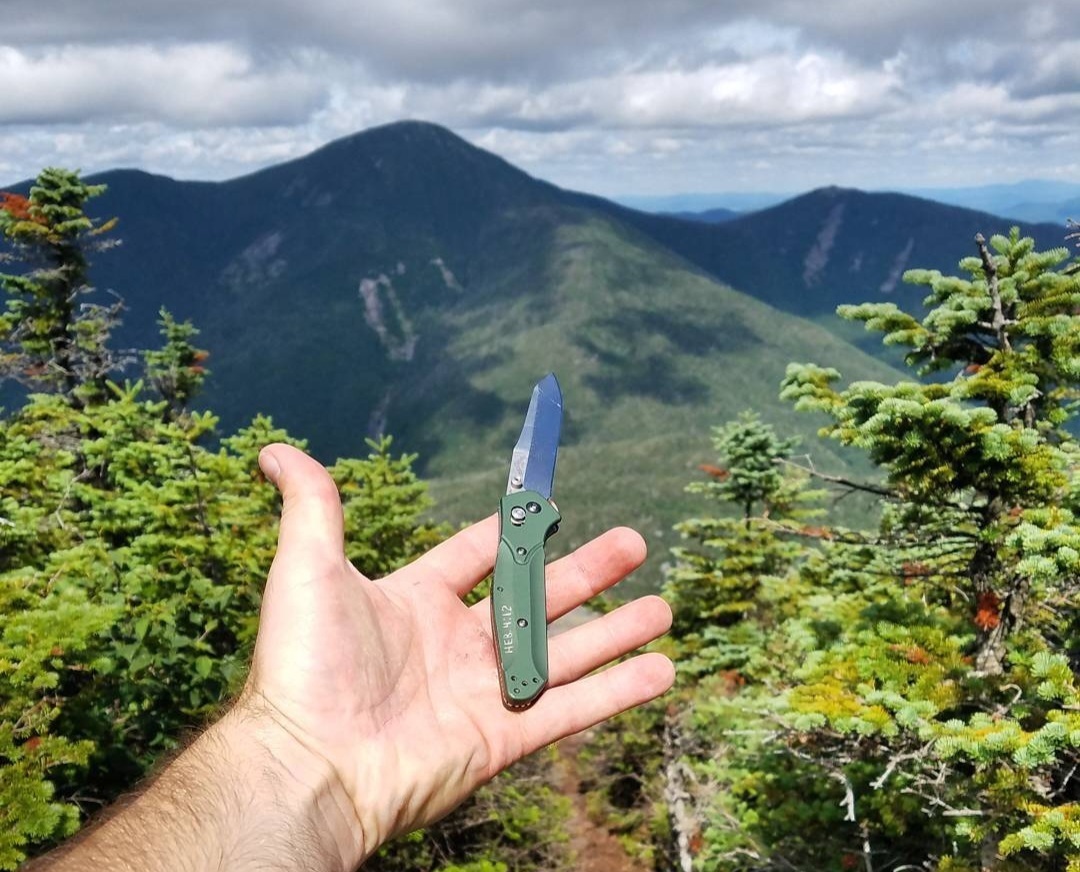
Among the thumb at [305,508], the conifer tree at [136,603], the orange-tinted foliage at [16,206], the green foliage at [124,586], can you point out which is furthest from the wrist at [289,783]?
the orange-tinted foliage at [16,206]

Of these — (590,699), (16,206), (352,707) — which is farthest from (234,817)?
(16,206)

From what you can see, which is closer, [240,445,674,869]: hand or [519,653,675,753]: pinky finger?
[240,445,674,869]: hand

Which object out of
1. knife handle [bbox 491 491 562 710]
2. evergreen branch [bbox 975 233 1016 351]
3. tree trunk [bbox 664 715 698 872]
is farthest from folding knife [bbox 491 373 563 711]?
tree trunk [bbox 664 715 698 872]

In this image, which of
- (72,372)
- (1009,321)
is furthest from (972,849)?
(72,372)

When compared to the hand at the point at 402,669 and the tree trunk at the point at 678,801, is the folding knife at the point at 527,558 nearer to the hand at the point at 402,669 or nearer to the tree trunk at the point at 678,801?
the hand at the point at 402,669

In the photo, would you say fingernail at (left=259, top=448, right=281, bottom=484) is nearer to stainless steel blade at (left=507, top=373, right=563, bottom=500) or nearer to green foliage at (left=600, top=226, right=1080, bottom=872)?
stainless steel blade at (left=507, top=373, right=563, bottom=500)

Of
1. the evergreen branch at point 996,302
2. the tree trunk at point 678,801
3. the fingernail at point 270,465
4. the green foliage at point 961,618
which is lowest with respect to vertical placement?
the tree trunk at point 678,801

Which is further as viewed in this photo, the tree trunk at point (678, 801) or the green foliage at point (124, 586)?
the tree trunk at point (678, 801)

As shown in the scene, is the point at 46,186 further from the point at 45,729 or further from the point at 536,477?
the point at 536,477
